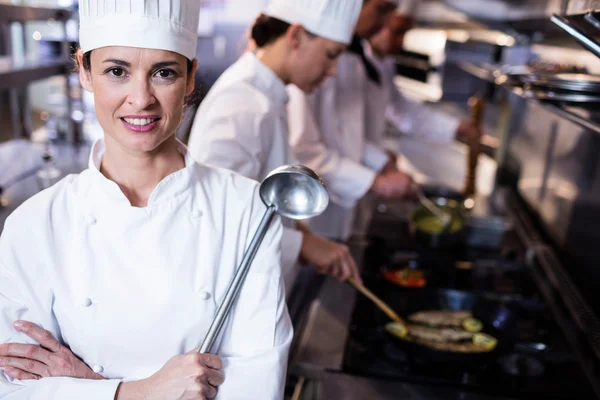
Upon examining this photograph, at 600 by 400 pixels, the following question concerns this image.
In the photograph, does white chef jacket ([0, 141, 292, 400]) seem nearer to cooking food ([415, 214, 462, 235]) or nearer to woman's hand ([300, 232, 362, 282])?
woman's hand ([300, 232, 362, 282])

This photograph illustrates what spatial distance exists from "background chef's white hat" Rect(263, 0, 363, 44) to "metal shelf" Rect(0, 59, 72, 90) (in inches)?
25.0

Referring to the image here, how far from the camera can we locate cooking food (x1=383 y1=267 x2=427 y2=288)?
172 centimetres

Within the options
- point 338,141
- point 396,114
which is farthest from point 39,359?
point 396,114

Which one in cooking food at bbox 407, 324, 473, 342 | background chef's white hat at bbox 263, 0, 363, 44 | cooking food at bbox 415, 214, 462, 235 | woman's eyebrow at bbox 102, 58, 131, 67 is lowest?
cooking food at bbox 407, 324, 473, 342

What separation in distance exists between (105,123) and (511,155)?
2457 mm

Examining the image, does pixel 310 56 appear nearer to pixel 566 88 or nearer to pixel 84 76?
pixel 566 88

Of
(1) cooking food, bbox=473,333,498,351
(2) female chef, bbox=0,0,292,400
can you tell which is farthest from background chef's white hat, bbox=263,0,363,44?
(1) cooking food, bbox=473,333,498,351

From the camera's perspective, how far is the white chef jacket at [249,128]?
1463mm

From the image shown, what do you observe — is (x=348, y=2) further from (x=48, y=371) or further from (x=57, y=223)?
(x=48, y=371)

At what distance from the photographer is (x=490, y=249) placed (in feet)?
6.85

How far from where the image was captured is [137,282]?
98cm

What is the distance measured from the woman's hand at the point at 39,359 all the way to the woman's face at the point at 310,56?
1058 mm

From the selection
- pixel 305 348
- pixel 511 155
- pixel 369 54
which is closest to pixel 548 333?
pixel 305 348

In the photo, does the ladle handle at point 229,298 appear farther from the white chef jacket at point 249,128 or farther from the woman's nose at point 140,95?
the white chef jacket at point 249,128
